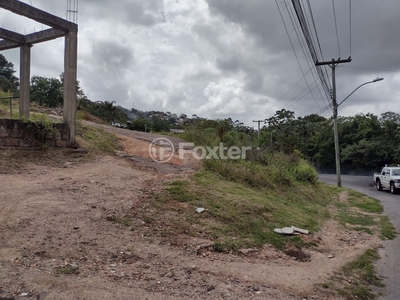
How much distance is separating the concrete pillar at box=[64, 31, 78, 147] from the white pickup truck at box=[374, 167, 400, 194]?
16.1 metres

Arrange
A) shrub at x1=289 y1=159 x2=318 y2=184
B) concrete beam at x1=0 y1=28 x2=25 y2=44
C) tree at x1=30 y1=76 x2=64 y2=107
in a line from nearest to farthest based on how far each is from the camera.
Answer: concrete beam at x1=0 y1=28 x2=25 y2=44
shrub at x1=289 y1=159 x2=318 y2=184
tree at x1=30 y1=76 x2=64 y2=107

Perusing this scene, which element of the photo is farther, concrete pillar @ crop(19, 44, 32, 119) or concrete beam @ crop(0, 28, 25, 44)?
concrete pillar @ crop(19, 44, 32, 119)

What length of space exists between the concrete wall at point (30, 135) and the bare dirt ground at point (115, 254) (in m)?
1.23

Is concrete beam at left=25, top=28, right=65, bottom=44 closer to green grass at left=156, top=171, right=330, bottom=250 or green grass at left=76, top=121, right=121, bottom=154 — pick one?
green grass at left=76, top=121, right=121, bottom=154

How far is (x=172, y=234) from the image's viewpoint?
5.31 m

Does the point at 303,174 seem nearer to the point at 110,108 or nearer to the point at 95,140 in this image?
the point at 95,140

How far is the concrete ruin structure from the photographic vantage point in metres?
8.75

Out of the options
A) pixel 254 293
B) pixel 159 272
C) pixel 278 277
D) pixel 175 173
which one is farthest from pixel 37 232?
pixel 175 173

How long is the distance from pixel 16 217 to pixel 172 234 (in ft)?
7.99

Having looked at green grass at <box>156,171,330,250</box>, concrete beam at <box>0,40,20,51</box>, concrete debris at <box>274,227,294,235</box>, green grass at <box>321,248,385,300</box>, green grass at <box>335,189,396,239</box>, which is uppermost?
concrete beam at <box>0,40,20,51</box>

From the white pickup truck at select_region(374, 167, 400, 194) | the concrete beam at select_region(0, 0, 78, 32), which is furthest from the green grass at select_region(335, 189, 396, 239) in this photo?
the concrete beam at select_region(0, 0, 78, 32)

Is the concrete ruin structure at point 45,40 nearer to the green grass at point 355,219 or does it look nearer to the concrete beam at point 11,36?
the concrete beam at point 11,36

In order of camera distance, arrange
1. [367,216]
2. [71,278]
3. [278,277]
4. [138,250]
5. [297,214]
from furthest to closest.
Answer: [367,216]
[297,214]
[138,250]
[278,277]
[71,278]

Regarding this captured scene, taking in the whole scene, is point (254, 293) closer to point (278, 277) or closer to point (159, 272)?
point (278, 277)
